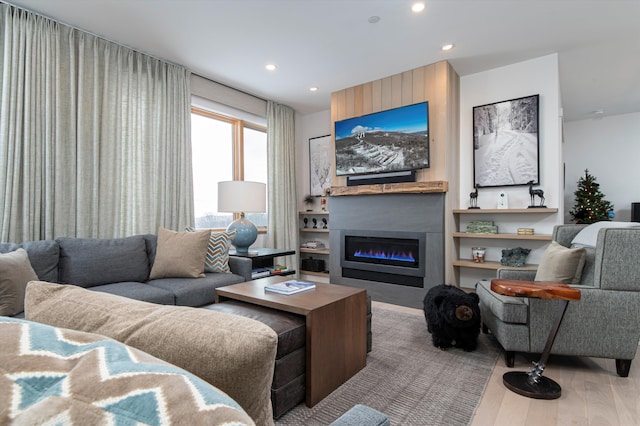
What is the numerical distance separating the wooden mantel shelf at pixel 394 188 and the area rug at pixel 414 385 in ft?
5.29

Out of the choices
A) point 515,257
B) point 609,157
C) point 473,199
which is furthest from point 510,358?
point 609,157

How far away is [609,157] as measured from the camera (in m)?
5.65

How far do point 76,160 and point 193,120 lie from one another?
5.06 ft

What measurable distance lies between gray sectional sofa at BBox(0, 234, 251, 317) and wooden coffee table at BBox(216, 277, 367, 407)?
0.48 m

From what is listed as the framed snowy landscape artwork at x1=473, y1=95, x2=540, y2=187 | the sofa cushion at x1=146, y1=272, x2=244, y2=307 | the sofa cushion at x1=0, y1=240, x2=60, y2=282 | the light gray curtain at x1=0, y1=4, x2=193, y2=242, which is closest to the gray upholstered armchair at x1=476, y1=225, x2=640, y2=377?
the framed snowy landscape artwork at x1=473, y1=95, x2=540, y2=187

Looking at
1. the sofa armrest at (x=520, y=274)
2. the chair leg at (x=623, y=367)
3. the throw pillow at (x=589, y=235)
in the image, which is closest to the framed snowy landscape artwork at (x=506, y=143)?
the throw pillow at (x=589, y=235)

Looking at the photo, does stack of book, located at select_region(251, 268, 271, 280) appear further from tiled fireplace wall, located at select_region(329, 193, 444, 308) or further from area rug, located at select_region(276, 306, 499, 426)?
area rug, located at select_region(276, 306, 499, 426)

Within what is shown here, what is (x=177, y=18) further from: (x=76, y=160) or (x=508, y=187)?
(x=508, y=187)

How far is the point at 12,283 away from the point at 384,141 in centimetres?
366

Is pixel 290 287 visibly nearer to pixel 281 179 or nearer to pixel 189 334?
pixel 189 334

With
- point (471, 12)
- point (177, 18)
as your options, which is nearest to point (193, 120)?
point (177, 18)

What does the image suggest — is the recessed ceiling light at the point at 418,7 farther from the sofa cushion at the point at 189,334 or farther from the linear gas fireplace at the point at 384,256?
the sofa cushion at the point at 189,334

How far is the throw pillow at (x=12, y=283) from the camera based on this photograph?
186 cm

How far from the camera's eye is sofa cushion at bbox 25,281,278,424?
51 cm
